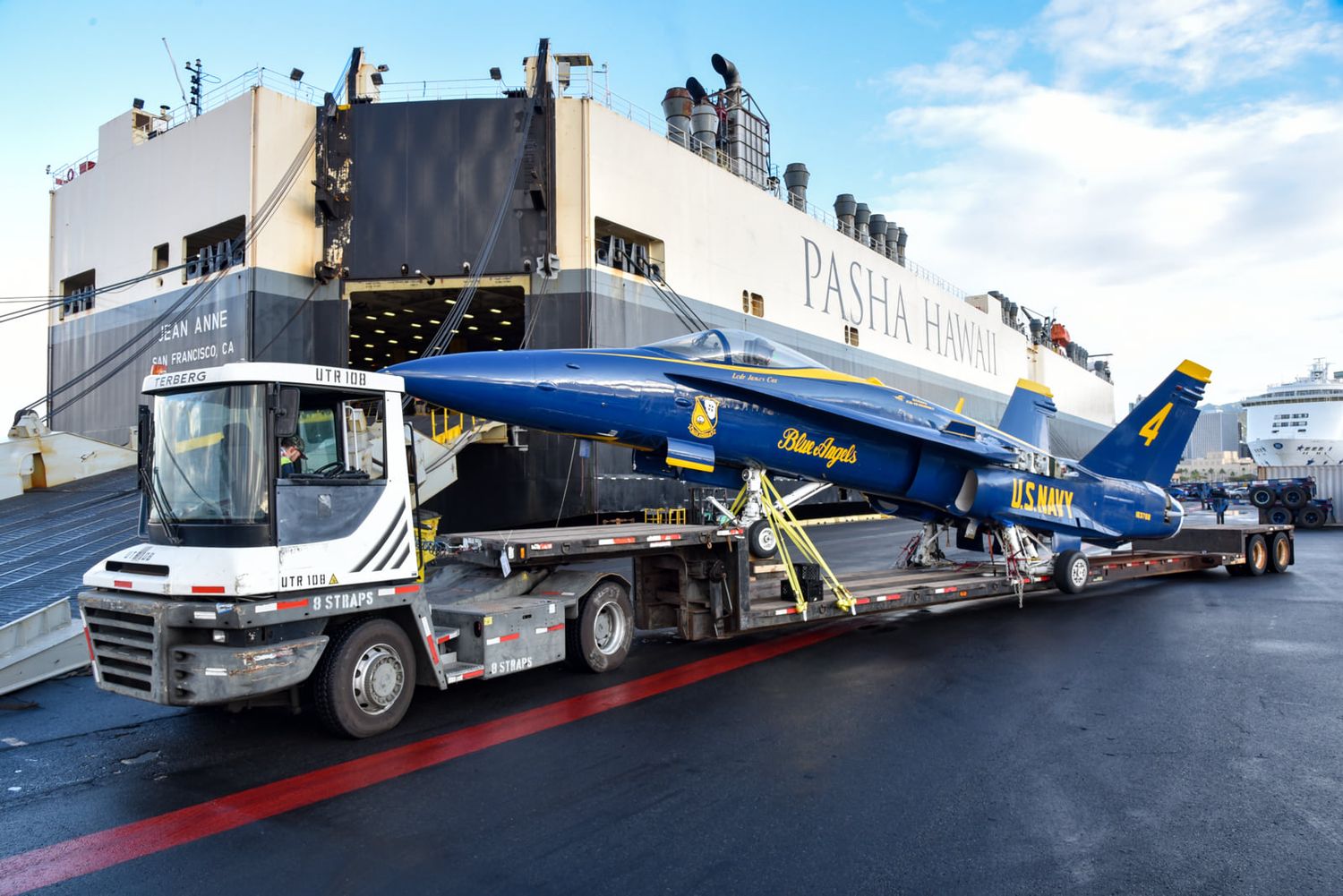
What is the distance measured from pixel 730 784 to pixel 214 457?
13.2ft

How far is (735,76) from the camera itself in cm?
3194

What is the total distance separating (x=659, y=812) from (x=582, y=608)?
328 centimetres

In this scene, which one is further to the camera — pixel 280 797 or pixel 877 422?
pixel 877 422

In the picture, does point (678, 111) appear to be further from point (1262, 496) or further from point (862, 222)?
point (1262, 496)

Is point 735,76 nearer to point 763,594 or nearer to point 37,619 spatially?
point 763,594

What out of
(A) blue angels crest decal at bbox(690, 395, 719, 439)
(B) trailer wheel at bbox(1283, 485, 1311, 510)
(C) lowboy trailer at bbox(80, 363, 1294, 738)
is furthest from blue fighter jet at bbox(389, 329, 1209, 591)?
(B) trailer wheel at bbox(1283, 485, 1311, 510)

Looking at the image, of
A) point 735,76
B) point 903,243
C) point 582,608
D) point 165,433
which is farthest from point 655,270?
point 903,243

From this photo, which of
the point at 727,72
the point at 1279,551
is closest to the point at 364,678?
the point at 1279,551

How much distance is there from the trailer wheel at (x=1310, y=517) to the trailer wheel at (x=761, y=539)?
3174cm

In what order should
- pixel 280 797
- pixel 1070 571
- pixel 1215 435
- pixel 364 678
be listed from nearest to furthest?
pixel 280 797
pixel 364 678
pixel 1070 571
pixel 1215 435

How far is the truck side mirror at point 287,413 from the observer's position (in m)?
5.19

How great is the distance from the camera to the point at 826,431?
9.50 m

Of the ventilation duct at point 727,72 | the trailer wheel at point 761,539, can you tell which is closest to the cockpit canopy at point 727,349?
the trailer wheel at point 761,539

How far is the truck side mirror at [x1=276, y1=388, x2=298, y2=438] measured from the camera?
5188 mm
